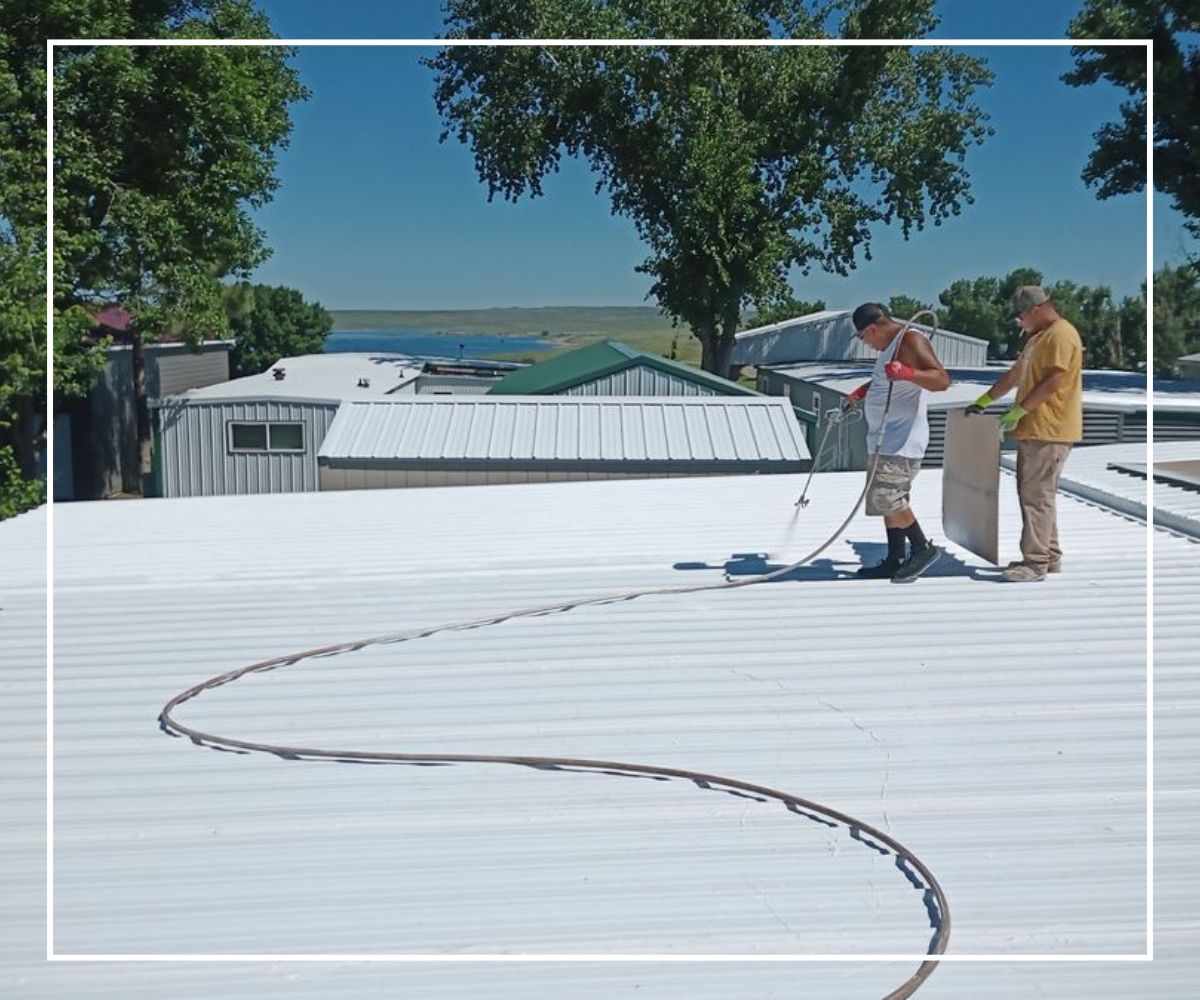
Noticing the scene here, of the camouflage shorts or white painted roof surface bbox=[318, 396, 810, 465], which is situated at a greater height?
white painted roof surface bbox=[318, 396, 810, 465]

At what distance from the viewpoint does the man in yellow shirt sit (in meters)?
5.66

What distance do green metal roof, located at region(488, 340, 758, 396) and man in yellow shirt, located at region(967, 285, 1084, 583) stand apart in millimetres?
12513

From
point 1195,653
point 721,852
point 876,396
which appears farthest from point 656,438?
point 721,852

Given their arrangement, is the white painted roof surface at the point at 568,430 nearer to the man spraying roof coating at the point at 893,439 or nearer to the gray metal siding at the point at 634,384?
the gray metal siding at the point at 634,384

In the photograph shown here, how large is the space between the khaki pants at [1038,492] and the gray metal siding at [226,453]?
49.1ft

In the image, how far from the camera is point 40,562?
7496 millimetres

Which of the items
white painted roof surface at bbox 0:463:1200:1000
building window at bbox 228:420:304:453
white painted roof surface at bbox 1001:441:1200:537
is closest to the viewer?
white painted roof surface at bbox 0:463:1200:1000

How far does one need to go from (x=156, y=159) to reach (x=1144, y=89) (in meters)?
14.7

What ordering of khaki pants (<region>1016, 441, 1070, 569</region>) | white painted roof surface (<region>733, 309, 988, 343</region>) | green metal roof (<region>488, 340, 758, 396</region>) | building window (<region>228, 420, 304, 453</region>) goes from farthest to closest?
white painted roof surface (<region>733, 309, 988, 343</region>) → building window (<region>228, 420, 304, 453</region>) → green metal roof (<region>488, 340, 758, 396</region>) → khaki pants (<region>1016, 441, 1070, 569</region>)

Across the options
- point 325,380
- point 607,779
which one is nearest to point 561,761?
point 607,779

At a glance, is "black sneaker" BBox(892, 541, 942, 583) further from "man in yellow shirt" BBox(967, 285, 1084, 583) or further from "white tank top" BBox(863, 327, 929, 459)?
"white tank top" BBox(863, 327, 929, 459)

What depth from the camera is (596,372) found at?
63.9 feet

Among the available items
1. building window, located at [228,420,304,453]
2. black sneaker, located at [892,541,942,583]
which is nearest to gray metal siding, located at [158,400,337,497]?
building window, located at [228,420,304,453]

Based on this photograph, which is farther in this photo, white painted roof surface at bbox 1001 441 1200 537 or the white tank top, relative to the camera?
white painted roof surface at bbox 1001 441 1200 537
